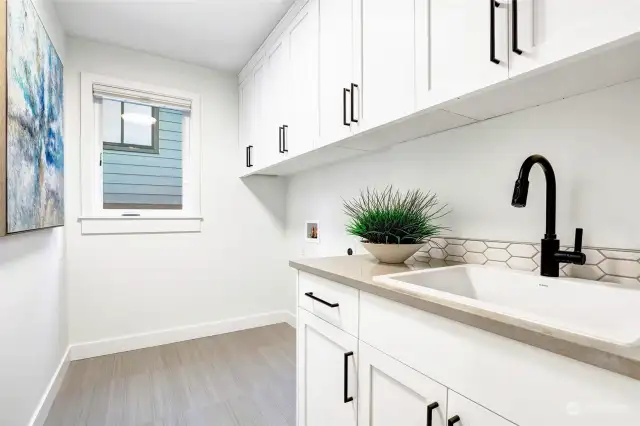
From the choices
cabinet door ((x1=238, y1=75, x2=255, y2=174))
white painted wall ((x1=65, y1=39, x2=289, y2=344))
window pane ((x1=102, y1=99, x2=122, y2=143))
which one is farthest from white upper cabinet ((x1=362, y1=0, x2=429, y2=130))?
window pane ((x1=102, y1=99, x2=122, y2=143))

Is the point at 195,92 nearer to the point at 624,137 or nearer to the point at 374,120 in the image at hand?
the point at 374,120

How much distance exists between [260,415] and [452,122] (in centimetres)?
172

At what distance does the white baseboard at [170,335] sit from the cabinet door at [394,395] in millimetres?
2038

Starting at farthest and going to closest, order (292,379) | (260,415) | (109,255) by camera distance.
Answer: (109,255) < (292,379) < (260,415)

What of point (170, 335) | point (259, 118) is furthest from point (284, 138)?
point (170, 335)

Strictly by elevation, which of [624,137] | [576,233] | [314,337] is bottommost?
[314,337]

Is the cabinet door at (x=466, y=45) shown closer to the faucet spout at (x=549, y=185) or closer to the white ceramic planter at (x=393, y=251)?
the faucet spout at (x=549, y=185)

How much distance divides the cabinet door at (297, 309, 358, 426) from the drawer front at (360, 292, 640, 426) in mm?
229

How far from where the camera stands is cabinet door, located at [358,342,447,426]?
764 mm

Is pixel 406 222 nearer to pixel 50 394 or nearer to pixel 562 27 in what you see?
pixel 562 27

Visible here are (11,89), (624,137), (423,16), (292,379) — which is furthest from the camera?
(292,379)

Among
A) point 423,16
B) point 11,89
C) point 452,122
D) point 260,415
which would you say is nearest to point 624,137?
point 452,122

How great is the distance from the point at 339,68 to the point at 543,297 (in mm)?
1217

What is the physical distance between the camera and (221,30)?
2.21 meters
